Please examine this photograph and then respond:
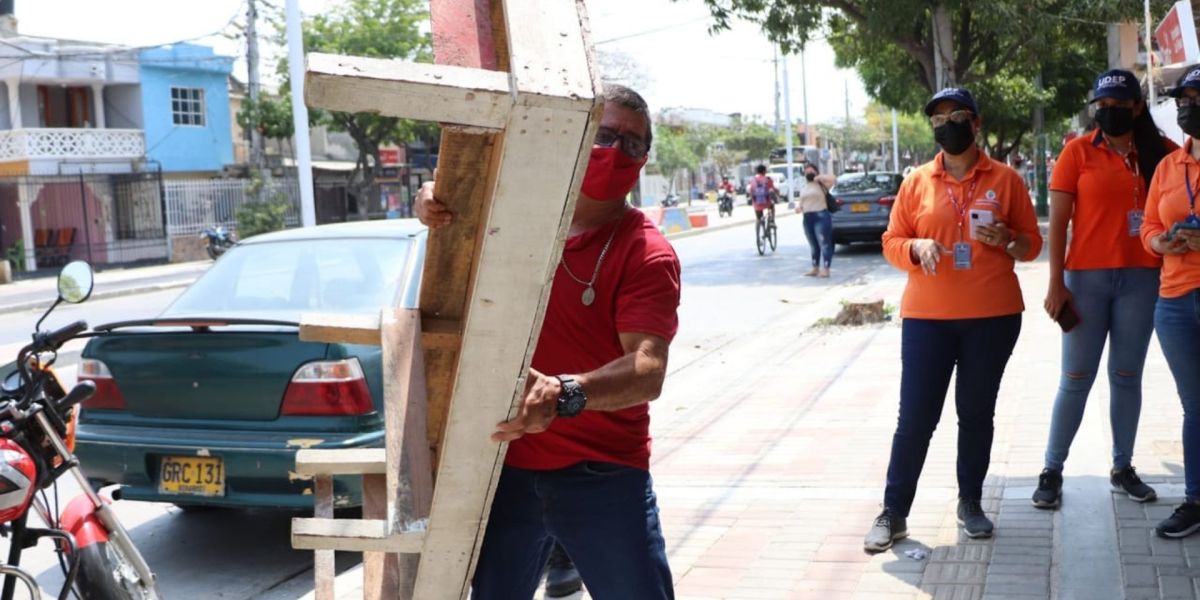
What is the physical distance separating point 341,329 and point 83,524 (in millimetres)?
1681

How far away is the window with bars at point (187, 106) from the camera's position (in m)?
37.6

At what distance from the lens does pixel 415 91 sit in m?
1.70

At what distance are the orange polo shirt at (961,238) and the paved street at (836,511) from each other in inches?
37.8

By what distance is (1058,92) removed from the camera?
3052 cm

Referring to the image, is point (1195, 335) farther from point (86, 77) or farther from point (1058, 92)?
point (86, 77)

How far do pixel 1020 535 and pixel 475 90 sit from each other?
3.84 m

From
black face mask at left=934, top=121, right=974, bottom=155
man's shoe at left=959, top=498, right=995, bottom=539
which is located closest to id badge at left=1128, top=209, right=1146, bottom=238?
black face mask at left=934, top=121, right=974, bottom=155

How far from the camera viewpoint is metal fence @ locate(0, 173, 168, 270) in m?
32.3

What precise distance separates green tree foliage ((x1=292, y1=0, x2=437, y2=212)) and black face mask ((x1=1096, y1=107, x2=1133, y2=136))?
33.3 metres

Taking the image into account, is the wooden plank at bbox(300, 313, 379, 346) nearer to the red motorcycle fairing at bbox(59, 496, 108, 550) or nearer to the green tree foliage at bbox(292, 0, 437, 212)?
the red motorcycle fairing at bbox(59, 496, 108, 550)

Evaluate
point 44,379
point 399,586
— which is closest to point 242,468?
point 44,379

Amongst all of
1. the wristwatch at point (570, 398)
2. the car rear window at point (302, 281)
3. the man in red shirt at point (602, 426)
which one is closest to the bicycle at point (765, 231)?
the car rear window at point (302, 281)

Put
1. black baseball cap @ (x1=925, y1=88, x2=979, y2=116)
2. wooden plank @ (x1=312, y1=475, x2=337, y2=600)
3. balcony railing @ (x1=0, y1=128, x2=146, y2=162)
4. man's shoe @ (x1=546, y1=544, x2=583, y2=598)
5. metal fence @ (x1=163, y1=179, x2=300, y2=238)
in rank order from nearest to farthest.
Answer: wooden plank @ (x1=312, y1=475, x2=337, y2=600)
man's shoe @ (x1=546, y1=544, x2=583, y2=598)
black baseball cap @ (x1=925, y1=88, x2=979, y2=116)
balcony railing @ (x1=0, y1=128, x2=146, y2=162)
metal fence @ (x1=163, y1=179, x2=300, y2=238)

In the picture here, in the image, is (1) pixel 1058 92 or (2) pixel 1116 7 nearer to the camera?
(2) pixel 1116 7
